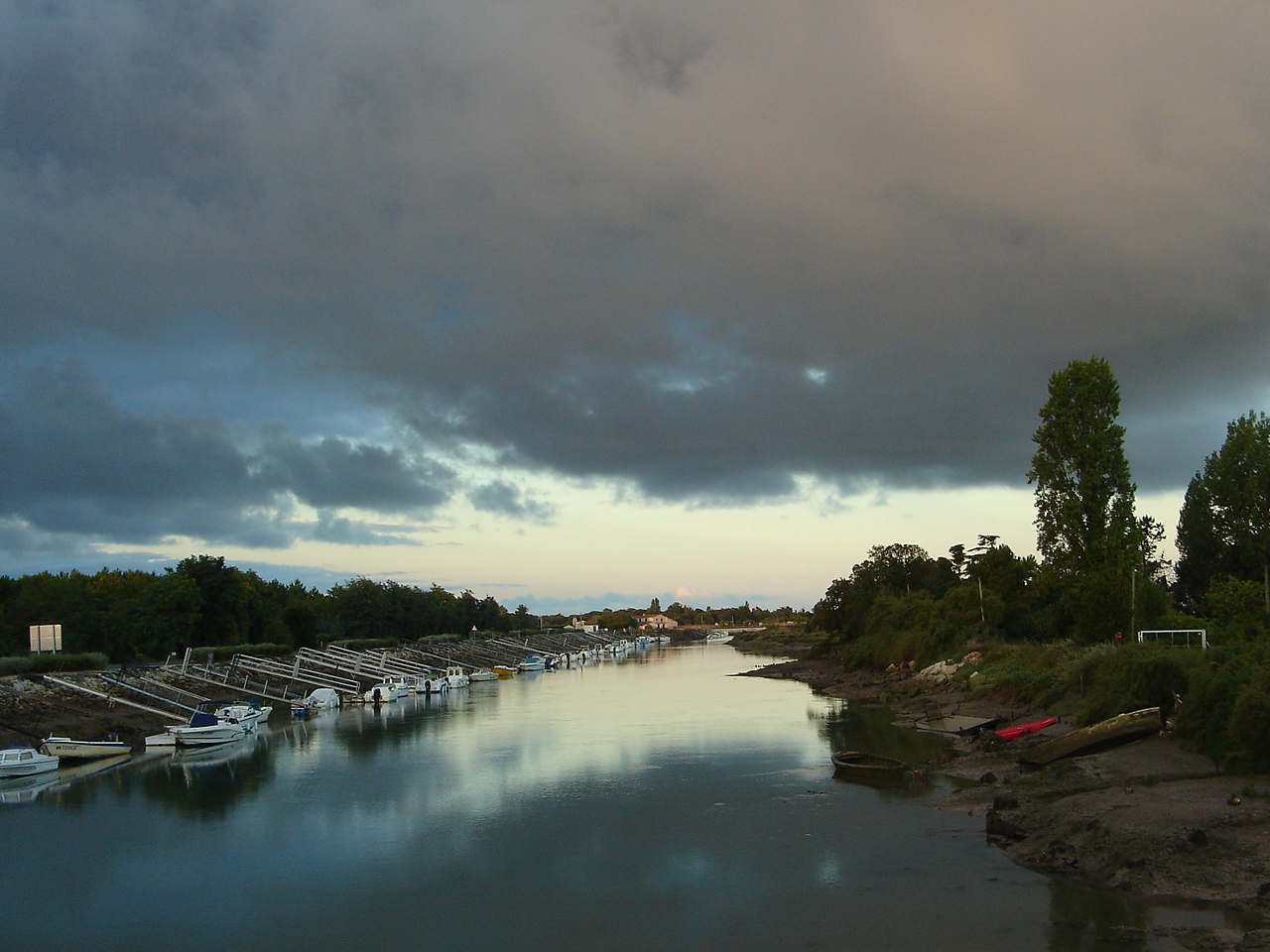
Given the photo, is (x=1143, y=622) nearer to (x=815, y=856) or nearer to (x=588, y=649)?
(x=815, y=856)

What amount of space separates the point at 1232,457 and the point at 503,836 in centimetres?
4309

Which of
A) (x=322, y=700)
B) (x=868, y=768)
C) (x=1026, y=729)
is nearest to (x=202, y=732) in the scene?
(x=322, y=700)

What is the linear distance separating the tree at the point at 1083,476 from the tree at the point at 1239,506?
4.29 meters

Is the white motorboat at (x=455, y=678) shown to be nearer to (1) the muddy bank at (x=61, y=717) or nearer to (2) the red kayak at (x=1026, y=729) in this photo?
(1) the muddy bank at (x=61, y=717)

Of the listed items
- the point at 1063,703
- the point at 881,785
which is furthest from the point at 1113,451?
the point at 881,785

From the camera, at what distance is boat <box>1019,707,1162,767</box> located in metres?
27.5

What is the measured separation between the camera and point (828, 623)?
109m

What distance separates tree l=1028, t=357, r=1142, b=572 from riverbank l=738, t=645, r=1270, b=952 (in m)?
21.5

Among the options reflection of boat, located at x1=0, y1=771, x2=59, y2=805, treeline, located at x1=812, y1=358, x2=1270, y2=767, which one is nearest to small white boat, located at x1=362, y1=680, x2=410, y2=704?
reflection of boat, located at x1=0, y1=771, x2=59, y2=805

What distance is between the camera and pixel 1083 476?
50.6 meters

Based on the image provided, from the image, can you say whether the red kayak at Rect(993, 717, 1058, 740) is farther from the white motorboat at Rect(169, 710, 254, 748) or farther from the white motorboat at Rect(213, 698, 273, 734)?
the white motorboat at Rect(213, 698, 273, 734)

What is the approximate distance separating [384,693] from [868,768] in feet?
175

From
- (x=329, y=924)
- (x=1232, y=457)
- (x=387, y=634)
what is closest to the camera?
(x=329, y=924)

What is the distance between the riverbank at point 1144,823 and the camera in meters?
17.4
